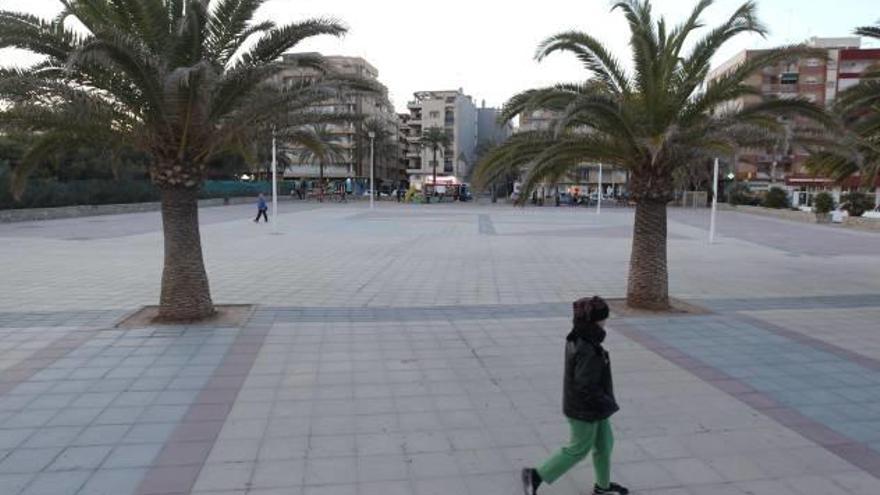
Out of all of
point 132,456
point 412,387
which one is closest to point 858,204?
point 412,387

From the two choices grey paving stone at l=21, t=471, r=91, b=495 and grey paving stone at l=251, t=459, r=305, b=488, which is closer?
grey paving stone at l=21, t=471, r=91, b=495

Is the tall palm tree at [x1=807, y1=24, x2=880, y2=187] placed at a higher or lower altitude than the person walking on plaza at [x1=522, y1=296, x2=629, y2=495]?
higher

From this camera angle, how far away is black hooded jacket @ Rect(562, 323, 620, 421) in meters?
3.66

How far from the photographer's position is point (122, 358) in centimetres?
681

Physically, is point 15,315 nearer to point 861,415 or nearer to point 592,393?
point 592,393

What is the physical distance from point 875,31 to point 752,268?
6270mm

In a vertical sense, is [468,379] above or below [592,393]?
below

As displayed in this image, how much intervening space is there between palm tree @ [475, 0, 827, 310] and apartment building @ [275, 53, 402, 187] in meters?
2.51

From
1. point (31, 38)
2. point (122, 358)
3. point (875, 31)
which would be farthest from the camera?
point (875, 31)

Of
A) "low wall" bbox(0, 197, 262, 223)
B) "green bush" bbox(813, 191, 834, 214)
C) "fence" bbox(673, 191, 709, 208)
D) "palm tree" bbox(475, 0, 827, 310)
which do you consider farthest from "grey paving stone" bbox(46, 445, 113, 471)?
"fence" bbox(673, 191, 709, 208)

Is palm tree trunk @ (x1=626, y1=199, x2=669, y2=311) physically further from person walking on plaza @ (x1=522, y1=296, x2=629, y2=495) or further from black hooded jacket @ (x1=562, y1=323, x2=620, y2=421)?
black hooded jacket @ (x1=562, y1=323, x2=620, y2=421)

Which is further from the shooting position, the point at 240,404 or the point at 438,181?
the point at 438,181

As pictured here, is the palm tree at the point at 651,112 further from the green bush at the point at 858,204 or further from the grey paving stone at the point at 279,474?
the green bush at the point at 858,204

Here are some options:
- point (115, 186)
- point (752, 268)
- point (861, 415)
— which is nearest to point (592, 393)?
point (861, 415)
